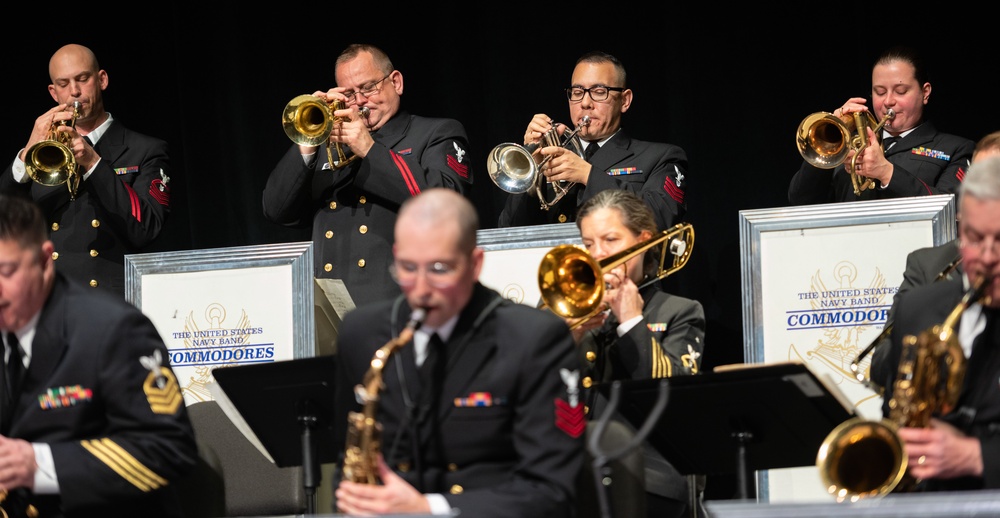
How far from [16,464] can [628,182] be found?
311 cm

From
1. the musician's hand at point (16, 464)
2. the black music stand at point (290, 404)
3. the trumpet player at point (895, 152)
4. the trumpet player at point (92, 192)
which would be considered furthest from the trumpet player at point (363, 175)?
the musician's hand at point (16, 464)

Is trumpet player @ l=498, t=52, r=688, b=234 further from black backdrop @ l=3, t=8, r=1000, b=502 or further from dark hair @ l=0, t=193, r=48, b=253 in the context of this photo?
dark hair @ l=0, t=193, r=48, b=253

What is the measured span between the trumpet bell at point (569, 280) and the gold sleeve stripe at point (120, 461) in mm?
1524

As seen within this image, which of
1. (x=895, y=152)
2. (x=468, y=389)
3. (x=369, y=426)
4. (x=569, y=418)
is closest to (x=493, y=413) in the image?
(x=468, y=389)

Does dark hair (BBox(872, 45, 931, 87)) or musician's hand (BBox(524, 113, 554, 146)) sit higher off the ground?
dark hair (BBox(872, 45, 931, 87))

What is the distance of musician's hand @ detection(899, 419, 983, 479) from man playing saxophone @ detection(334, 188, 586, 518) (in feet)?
2.56

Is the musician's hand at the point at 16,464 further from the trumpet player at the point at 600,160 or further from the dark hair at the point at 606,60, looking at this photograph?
the dark hair at the point at 606,60

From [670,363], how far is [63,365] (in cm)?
198

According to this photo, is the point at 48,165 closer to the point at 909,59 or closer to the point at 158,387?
the point at 158,387

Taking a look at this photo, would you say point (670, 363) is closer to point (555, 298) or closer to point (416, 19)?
point (555, 298)

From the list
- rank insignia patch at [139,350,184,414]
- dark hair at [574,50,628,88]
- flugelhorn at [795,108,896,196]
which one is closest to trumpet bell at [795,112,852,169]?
flugelhorn at [795,108,896,196]

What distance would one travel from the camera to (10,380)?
11.4 feet

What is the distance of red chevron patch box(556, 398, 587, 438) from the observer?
321 centimetres

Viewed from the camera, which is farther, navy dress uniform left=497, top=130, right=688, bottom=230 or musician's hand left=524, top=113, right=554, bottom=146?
musician's hand left=524, top=113, right=554, bottom=146
